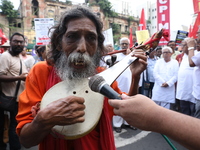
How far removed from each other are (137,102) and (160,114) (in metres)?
0.10

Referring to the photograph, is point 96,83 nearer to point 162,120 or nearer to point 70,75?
point 162,120

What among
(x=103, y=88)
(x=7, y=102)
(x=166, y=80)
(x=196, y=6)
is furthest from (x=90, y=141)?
(x=196, y=6)

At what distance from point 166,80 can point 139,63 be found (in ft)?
12.2

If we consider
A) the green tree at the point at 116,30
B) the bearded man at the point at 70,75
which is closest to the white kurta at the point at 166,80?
the bearded man at the point at 70,75

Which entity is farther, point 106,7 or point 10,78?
point 106,7

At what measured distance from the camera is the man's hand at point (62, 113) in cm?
98

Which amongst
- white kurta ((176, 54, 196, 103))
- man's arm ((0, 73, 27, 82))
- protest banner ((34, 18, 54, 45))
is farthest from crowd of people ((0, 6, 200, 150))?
protest banner ((34, 18, 54, 45))

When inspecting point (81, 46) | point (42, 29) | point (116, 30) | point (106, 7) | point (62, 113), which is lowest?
point (62, 113)

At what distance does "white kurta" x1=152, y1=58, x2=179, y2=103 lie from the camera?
186 inches

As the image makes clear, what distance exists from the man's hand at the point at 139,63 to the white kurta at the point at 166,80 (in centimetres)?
359

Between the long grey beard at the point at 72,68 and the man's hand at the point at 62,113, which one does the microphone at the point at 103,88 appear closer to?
the man's hand at the point at 62,113

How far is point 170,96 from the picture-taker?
474cm

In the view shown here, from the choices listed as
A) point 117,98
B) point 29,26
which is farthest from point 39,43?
point 29,26

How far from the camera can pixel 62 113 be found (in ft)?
3.21
